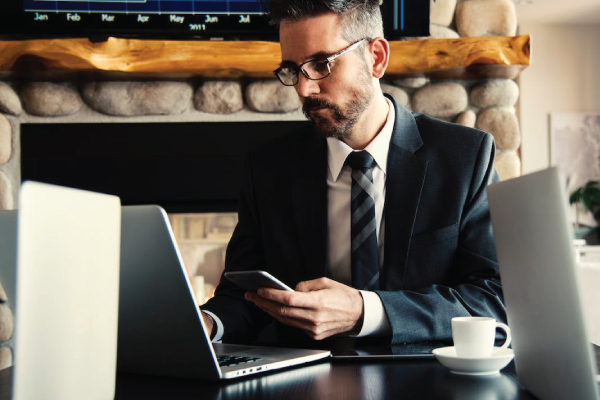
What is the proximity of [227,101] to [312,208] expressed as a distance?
100 centimetres

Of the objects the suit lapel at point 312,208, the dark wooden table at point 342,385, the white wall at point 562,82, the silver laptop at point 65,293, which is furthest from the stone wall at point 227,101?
the white wall at point 562,82

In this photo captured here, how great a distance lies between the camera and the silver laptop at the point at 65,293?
0.56 metres

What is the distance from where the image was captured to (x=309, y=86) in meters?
1.55

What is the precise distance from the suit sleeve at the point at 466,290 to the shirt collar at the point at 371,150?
20 centimetres

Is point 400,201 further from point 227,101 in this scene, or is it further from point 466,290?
point 227,101

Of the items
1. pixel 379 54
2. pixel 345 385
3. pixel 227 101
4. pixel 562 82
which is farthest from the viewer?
pixel 562 82

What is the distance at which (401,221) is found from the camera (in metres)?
1.49

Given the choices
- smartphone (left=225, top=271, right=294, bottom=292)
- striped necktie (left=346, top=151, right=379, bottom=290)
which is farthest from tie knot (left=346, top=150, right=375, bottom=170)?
smartphone (left=225, top=271, right=294, bottom=292)

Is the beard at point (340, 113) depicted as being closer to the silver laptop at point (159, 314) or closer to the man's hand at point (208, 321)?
the man's hand at point (208, 321)

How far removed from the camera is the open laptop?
613mm

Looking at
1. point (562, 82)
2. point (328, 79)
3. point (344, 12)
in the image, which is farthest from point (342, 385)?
point (562, 82)

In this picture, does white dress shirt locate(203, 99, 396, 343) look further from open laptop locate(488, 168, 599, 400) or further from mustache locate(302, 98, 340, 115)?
open laptop locate(488, 168, 599, 400)

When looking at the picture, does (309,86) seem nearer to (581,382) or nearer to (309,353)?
(309,353)

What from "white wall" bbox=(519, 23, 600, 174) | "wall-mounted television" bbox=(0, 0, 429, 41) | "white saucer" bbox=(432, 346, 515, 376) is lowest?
"white saucer" bbox=(432, 346, 515, 376)
